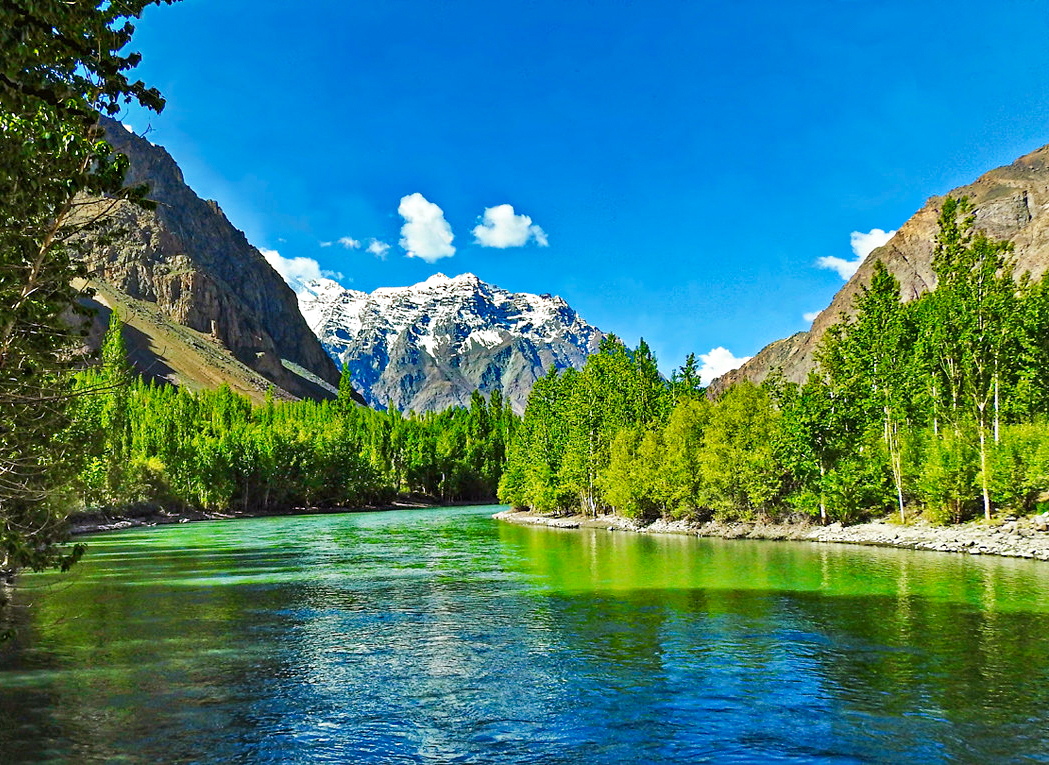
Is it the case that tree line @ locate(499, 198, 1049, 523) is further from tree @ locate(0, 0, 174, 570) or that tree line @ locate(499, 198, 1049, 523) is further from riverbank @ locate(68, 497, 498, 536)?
riverbank @ locate(68, 497, 498, 536)

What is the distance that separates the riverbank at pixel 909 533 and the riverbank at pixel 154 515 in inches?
2043

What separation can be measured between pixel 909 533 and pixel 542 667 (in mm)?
37904

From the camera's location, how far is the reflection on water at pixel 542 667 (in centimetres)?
1361

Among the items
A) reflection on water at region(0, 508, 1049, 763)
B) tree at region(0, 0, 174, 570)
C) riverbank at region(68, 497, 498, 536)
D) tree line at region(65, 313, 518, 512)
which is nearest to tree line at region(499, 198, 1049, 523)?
reflection on water at region(0, 508, 1049, 763)

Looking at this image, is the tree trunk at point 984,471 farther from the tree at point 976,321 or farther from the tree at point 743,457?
the tree at point 743,457

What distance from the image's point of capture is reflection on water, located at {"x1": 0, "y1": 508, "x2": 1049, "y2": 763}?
44.7 ft

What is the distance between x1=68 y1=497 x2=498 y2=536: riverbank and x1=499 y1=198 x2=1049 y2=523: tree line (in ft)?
173

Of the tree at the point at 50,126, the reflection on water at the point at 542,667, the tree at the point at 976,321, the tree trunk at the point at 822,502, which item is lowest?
the reflection on water at the point at 542,667

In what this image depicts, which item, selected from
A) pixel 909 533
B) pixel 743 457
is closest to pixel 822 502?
pixel 743 457

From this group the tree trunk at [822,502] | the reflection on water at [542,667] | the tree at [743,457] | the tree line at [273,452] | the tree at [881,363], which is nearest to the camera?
the reflection on water at [542,667]

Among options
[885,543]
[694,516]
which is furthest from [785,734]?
[694,516]

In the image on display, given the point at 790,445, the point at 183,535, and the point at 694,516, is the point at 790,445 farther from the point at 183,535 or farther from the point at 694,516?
the point at 183,535

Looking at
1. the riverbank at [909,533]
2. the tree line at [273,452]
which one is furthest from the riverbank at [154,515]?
the riverbank at [909,533]

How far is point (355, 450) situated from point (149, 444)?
3968cm
